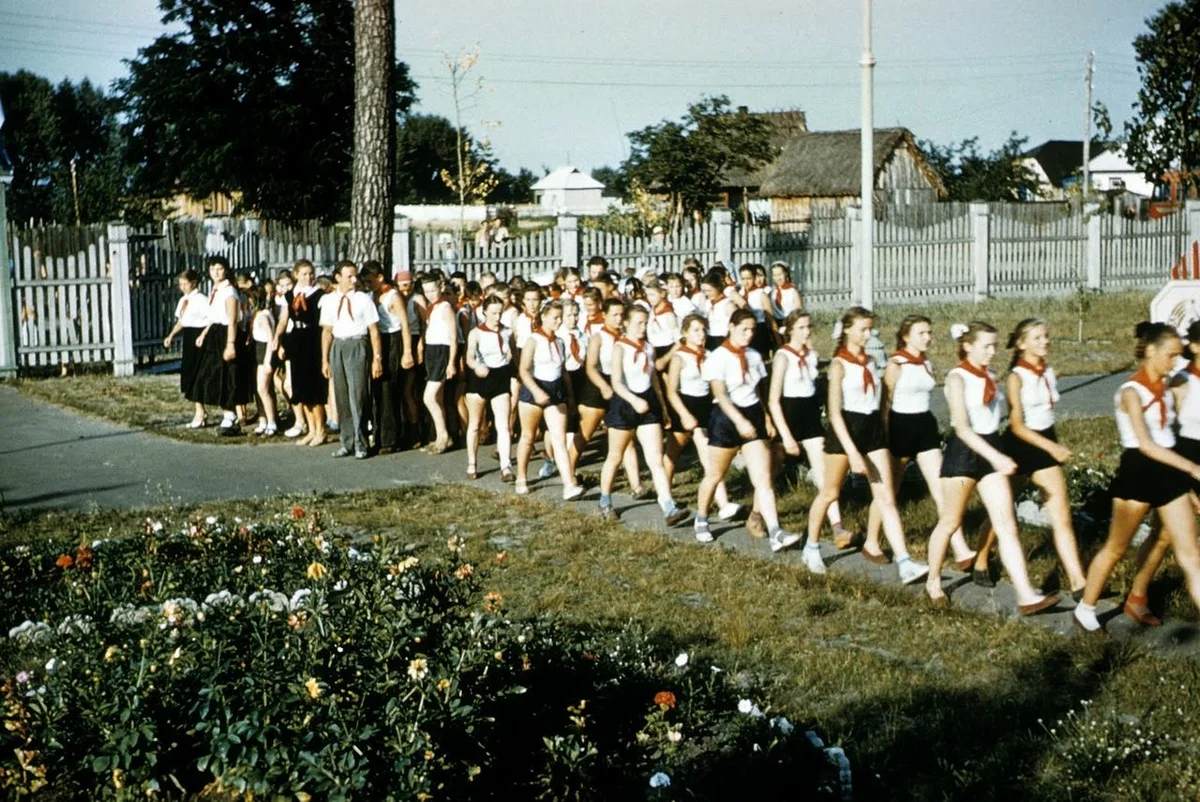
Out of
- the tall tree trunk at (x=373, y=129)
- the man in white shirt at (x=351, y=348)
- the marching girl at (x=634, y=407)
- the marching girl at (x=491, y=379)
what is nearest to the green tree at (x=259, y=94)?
the tall tree trunk at (x=373, y=129)

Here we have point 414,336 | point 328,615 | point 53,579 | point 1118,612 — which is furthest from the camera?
point 414,336

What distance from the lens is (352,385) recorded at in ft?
44.5

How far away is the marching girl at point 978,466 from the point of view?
8.02 m

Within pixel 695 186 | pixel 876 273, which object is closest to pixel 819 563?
pixel 876 273

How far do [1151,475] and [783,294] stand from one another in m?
8.28

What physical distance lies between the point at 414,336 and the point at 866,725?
865cm

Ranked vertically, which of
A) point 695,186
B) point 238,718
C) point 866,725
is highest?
point 695,186

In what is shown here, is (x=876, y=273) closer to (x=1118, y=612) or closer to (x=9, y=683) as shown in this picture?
(x=1118, y=612)

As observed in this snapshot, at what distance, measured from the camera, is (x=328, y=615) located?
548 centimetres

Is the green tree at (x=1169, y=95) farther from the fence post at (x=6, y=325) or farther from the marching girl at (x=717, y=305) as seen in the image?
the fence post at (x=6, y=325)

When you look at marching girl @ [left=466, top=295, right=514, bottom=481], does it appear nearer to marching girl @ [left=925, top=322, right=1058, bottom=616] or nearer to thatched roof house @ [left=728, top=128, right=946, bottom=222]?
marching girl @ [left=925, top=322, right=1058, bottom=616]

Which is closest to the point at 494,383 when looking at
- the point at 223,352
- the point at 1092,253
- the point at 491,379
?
the point at 491,379

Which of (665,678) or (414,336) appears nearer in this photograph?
(665,678)

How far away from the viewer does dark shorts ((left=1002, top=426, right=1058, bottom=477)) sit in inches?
321
